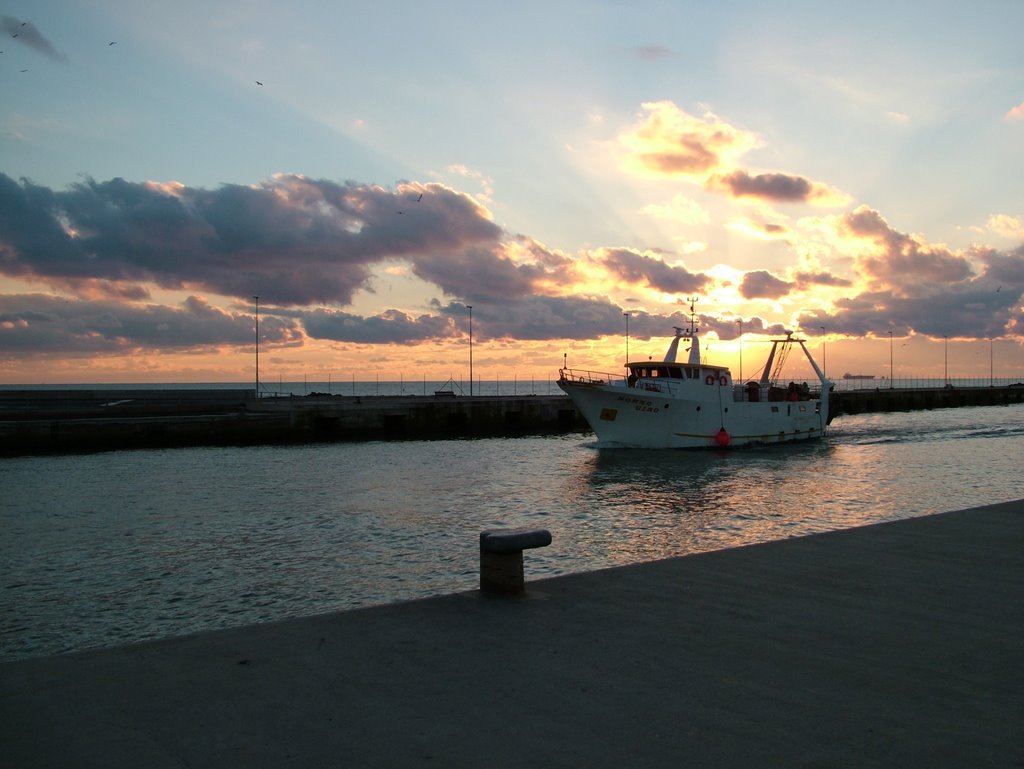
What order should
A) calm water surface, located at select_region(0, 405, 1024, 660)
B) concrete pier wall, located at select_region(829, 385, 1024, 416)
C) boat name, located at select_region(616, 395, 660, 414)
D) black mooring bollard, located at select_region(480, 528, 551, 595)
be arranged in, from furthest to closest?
1. concrete pier wall, located at select_region(829, 385, 1024, 416)
2. boat name, located at select_region(616, 395, 660, 414)
3. calm water surface, located at select_region(0, 405, 1024, 660)
4. black mooring bollard, located at select_region(480, 528, 551, 595)


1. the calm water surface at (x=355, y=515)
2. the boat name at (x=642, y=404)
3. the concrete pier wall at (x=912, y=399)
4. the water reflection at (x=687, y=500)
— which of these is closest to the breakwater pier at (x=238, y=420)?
the calm water surface at (x=355, y=515)

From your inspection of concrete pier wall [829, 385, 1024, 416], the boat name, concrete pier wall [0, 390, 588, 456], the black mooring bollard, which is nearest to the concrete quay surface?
the black mooring bollard

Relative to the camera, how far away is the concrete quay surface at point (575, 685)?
4.61 meters

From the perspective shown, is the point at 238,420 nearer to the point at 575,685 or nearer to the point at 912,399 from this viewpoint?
the point at 575,685

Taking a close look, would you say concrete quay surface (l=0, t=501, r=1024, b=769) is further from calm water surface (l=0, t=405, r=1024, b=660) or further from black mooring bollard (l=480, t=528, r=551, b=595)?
calm water surface (l=0, t=405, r=1024, b=660)

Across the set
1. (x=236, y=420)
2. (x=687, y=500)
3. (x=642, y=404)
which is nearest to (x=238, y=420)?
(x=236, y=420)

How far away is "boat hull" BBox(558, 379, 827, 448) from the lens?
139 ft

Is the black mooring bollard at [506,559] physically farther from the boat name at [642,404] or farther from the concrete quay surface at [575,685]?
the boat name at [642,404]

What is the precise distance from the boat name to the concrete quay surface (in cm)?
3404

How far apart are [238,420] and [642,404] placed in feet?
83.6

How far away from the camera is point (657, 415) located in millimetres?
42562

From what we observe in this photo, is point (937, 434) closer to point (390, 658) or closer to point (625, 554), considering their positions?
point (625, 554)

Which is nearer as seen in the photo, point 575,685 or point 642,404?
point 575,685

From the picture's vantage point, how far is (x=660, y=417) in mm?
42562
